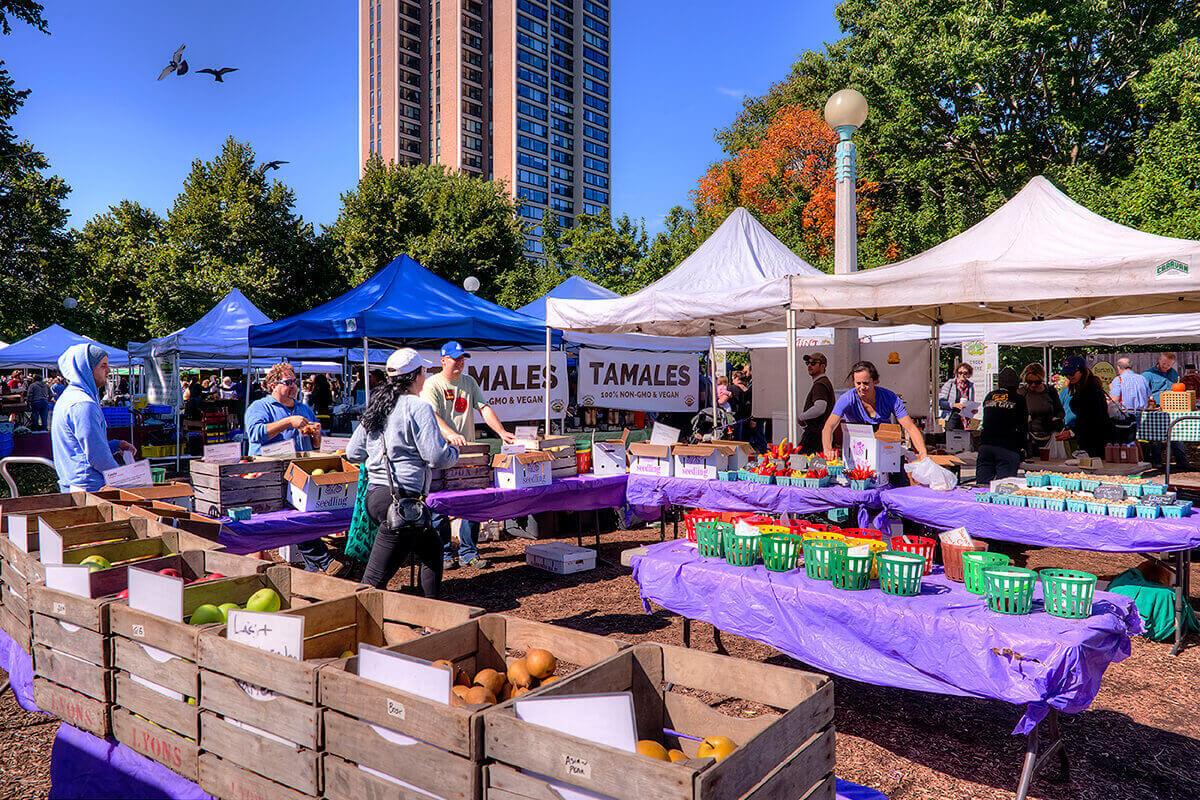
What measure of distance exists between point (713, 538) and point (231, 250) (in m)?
27.4

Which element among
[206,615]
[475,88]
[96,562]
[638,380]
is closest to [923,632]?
[206,615]

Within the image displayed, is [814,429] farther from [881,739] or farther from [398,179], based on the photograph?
[398,179]

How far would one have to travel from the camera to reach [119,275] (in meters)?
27.9

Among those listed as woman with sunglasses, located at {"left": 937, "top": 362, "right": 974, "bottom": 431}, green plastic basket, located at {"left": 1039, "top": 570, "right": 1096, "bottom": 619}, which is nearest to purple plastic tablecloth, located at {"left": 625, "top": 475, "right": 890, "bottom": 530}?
green plastic basket, located at {"left": 1039, "top": 570, "right": 1096, "bottom": 619}

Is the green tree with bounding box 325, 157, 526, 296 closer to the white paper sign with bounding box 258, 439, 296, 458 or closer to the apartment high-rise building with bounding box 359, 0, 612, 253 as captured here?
the white paper sign with bounding box 258, 439, 296, 458

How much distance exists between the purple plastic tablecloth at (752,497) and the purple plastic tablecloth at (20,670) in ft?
14.2

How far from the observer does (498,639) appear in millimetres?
2479

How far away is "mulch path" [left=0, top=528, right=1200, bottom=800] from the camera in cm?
334

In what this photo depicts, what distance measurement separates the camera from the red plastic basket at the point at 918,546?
144 inches

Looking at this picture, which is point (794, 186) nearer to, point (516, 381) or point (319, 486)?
point (516, 381)

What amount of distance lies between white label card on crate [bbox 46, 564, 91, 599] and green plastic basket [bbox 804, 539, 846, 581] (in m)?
2.87

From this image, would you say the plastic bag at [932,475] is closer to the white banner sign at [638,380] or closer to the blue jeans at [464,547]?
the blue jeans at [464,547]

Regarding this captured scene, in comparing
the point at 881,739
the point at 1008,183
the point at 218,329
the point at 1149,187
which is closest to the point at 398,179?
the point at 218,329

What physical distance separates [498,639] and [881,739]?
7.54ft
